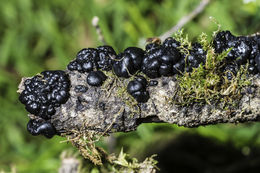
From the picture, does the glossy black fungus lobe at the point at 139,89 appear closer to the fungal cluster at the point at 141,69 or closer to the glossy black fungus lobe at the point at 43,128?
the fungal cluster at the point at 141,69

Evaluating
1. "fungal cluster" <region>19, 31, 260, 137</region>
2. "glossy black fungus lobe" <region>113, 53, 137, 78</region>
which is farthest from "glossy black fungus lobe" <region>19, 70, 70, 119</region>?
"glossy black fungus lobe" <region>113, 53, 137, 78</region>

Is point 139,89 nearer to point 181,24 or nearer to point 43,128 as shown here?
point 43,128

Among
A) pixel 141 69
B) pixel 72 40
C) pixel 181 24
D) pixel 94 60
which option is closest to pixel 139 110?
pixel 141 69

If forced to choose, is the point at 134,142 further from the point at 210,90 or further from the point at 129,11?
the point at 210,90

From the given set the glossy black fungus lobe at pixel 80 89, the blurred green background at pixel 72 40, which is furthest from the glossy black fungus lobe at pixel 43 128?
the blurred green background at pixel 72 40

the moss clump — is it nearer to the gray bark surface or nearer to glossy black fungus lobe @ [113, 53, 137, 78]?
the gray bark surface

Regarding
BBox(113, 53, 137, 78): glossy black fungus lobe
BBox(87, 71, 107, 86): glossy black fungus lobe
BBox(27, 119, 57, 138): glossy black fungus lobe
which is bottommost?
BBox(27, 119, 57, 138): glossy black fungus lobe

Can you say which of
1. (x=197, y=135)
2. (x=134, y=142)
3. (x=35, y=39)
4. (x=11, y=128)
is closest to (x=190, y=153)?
(x=197, y=135)
